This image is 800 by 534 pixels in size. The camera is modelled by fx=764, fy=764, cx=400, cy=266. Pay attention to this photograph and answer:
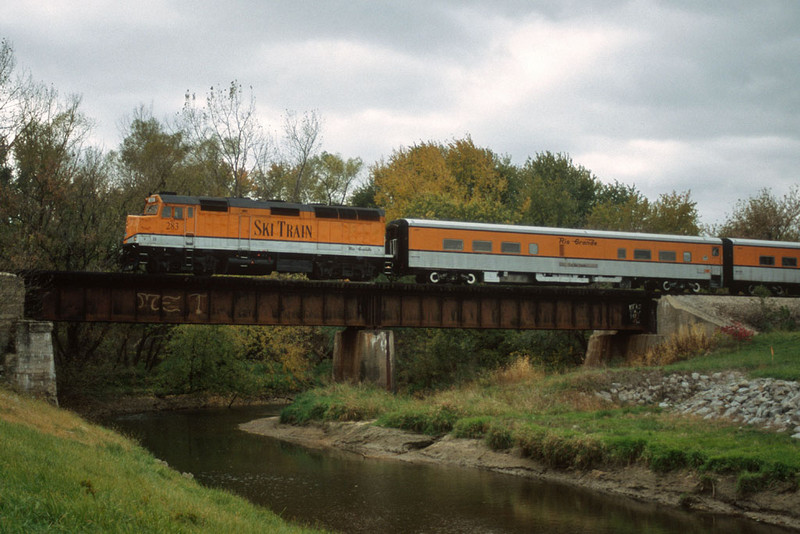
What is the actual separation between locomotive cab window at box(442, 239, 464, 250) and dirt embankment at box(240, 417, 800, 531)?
32.7 feet

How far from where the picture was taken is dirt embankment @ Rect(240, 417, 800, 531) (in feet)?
55.2

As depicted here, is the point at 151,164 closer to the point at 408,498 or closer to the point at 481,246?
the point at 481,246

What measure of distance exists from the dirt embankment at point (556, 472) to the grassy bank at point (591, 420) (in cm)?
27

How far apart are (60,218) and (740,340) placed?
3475cm

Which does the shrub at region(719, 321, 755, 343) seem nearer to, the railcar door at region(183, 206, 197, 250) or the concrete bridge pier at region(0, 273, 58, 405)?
the railcar door at region(183, 206, 197, 250)

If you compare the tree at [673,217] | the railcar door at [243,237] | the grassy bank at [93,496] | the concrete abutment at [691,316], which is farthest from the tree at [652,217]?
the grassy bank at [93,496]

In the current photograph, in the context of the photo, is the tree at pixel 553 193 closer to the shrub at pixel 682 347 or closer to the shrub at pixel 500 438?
the shrub at pixel 682 347

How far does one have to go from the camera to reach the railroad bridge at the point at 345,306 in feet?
98.6

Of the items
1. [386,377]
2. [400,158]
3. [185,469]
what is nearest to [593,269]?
[386,377]

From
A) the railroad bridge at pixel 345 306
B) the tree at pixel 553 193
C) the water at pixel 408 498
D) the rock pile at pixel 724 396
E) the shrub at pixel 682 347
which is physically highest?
the tree at pixel 553 193

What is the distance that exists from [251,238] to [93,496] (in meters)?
22.5

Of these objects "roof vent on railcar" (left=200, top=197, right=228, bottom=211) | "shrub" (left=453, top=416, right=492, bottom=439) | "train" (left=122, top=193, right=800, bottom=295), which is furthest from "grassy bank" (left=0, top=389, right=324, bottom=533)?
"roof vent on railcar" (left=200, top=197, right=228, bottom=211)

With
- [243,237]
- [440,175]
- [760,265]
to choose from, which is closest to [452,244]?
[243,237]

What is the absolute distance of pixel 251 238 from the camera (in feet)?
107
